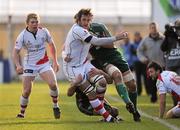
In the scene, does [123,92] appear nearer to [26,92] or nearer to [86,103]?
[86,103]

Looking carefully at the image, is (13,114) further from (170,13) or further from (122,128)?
(170,13)

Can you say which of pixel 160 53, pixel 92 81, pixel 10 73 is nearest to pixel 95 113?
pixel 92 81

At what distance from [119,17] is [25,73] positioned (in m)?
29.6

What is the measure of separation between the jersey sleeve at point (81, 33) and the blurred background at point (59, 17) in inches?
983

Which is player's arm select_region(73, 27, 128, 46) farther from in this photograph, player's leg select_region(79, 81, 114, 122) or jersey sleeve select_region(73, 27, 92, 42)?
player's leg select_region(79, 81, 114, 122)

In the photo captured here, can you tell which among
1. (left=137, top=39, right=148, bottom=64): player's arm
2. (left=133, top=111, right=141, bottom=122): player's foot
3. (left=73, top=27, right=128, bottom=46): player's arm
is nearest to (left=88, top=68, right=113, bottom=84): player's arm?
(left=73, top=27, right=128, bottom=46): player's arm

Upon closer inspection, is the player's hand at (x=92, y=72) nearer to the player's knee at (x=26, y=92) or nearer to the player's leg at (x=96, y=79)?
the player's leg at (x=96, y=79)

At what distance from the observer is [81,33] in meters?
12.9

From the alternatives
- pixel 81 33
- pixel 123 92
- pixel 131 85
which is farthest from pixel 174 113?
pixel 81 33

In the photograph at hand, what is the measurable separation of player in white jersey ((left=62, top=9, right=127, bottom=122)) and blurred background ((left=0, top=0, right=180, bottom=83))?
81.0 feet

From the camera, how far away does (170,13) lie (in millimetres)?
22891

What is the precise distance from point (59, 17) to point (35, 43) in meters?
29.9

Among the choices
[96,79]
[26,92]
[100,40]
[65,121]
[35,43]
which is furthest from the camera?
[26,92]

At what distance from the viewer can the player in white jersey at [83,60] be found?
13.0 m
